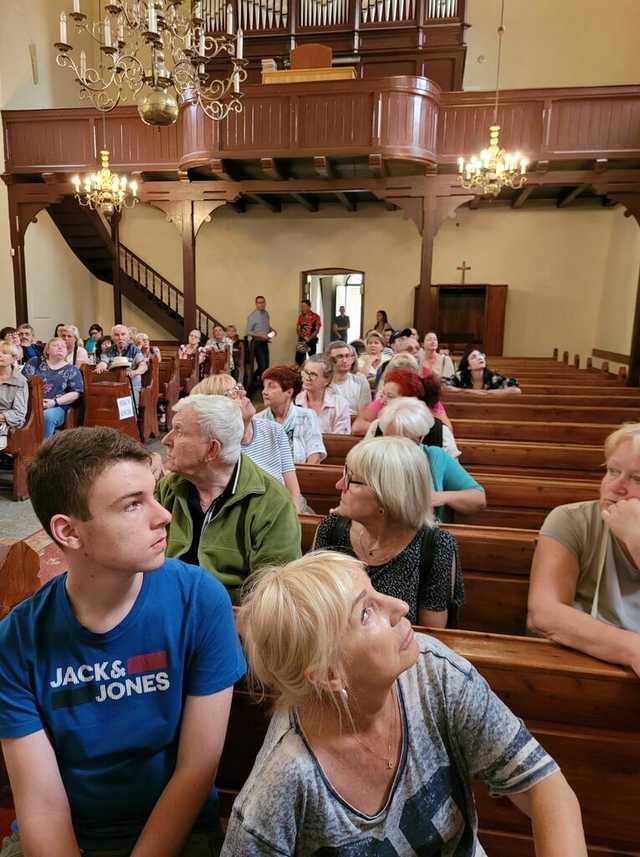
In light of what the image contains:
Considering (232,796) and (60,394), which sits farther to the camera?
(60,394)

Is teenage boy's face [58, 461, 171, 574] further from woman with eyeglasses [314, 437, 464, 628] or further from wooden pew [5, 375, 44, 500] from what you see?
wooden pew [5, 375, 44, 500]

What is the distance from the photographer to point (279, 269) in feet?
39.6

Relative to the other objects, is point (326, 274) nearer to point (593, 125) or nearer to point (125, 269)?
point (125, 269)

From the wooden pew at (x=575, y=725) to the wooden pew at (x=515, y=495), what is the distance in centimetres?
144

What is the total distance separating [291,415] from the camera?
3184 millimetres

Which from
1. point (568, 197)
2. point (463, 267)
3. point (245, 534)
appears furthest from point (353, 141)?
point (245, 534)

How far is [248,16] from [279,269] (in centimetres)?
442

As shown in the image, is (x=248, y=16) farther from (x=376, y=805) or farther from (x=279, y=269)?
(x=376, y=805)

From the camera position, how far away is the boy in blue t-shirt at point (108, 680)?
1.03 metres

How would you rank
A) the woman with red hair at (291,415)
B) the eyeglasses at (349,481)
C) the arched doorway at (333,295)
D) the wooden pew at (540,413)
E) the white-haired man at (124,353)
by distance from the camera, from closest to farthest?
1. the eyeglasses at (349,481)
2. the woman with red hair at (291,415)
3. the wooden pew at (540,413)
4. the white-haired man at (124,353)
5. the arched doorway at (333,295)

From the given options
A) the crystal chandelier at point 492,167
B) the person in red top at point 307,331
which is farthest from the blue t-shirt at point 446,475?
the person in red top at point 307,331

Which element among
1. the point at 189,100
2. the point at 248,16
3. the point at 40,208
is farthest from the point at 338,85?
the point at 40,208

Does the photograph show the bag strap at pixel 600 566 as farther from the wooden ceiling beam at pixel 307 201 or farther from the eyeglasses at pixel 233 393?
the wooden ceiling beam at pixel 307 201

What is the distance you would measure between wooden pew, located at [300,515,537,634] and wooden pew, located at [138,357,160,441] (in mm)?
5425
